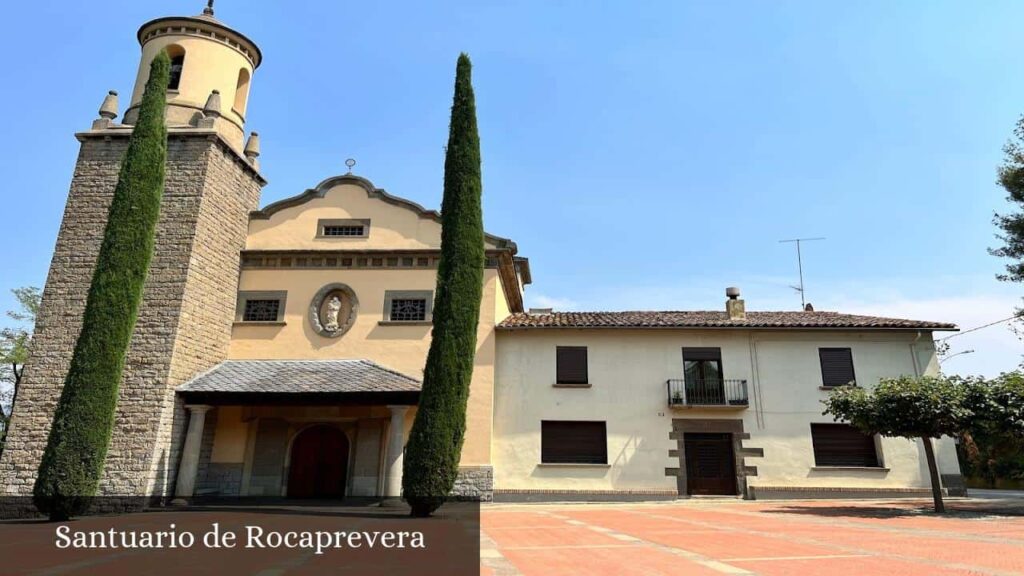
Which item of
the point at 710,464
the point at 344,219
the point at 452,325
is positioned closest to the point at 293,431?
the point at 344,219

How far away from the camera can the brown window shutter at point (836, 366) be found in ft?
54.6

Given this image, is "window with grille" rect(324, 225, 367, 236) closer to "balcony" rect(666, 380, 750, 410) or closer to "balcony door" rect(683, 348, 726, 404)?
"balcony" rect(666, 380, 750, 410)

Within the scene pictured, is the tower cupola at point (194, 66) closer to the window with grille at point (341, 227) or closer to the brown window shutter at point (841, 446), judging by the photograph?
the window with grille at point (341, 227)

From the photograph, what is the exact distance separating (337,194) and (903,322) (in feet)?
58.2

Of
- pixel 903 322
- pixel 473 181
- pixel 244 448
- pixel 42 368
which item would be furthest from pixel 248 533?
pixel 903 322

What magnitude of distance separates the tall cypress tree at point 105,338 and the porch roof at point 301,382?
313 centimetres

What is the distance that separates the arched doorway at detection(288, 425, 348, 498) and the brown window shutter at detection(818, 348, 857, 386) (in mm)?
14181

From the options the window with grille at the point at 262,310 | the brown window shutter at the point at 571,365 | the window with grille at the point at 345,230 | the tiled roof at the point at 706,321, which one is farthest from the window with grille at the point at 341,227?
the brown window shutter at the point at 571,365

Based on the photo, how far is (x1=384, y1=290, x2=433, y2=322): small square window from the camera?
16.1 meters

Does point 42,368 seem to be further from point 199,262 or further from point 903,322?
point 903,322

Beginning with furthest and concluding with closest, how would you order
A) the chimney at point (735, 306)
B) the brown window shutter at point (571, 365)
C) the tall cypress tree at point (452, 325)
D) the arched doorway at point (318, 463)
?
the chimney at point (735, 306) → the brown window shutter at point (571, 365) → the arched doorway at point (318, 463) → the tall cypress tree at point (452, 325)

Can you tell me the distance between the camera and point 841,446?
16.2 m

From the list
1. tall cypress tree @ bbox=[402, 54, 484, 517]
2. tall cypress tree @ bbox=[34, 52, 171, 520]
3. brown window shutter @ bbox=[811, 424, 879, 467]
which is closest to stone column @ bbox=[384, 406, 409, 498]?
tall cypress tree @ bbox=[402, 54, 484, 517]

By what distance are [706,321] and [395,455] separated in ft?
33.4
